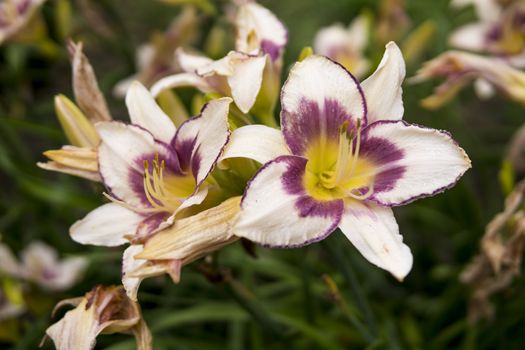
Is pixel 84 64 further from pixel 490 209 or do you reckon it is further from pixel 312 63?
pixel 490 209

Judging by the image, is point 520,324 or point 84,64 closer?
point 84,64

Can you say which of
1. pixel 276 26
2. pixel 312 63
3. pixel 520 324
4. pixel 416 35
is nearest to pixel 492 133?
pixel 416 35

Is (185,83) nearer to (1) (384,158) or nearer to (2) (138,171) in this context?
(2) (138,171)

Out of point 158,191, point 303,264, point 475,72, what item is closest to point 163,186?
point 158,191

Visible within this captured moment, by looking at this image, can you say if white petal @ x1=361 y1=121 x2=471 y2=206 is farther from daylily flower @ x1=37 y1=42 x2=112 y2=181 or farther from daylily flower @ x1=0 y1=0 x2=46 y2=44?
daylily flower @ x1=0 y1=0 x2=46 y2=44

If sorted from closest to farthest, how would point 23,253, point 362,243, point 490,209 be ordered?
point 362,243, point 23,253, point 490,209
